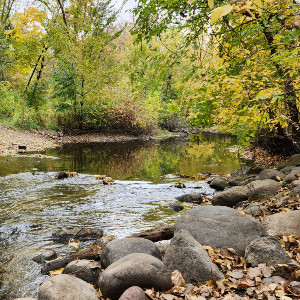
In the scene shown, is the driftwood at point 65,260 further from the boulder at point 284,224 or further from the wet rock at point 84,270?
the boulder at point 284,224

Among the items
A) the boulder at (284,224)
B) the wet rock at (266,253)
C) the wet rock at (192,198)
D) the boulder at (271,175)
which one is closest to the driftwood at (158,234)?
the boulder at (284,224)

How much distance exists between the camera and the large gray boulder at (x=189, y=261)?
3.33 metres

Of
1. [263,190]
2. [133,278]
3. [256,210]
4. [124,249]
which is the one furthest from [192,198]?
[133,278]

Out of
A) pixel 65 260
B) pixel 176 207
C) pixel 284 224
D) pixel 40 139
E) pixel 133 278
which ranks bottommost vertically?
pixel 176 207

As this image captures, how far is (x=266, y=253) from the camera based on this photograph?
3.45 m

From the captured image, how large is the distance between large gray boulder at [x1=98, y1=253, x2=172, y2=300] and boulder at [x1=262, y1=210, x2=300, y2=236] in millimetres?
2010

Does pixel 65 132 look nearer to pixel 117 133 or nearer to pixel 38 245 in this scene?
pixel 117 133

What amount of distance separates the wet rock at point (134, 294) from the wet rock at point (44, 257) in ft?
6.52

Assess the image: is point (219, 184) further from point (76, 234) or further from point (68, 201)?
point (76, 234)

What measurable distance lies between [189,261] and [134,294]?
79 centimetres

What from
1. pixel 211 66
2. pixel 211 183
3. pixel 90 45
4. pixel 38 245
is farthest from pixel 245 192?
pixel 90 45

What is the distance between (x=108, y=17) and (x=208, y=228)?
23034mm

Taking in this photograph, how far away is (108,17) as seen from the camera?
77.9 ft

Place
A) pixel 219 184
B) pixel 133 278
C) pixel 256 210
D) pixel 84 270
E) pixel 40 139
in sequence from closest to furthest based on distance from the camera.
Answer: pixel 133 278
pixel 84 270
pixel 256 210
pixel 219 184
pixel 40 139
